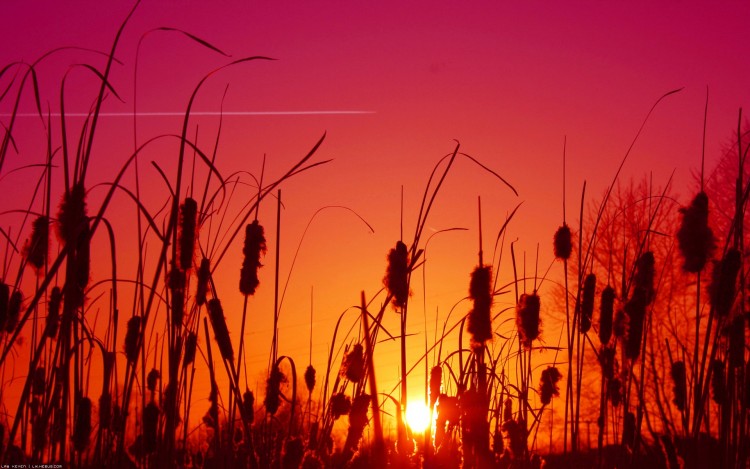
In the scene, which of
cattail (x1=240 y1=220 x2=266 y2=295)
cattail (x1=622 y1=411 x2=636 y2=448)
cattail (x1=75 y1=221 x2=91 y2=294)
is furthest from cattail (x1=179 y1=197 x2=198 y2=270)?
cattail (x1=622 y1=411 x2=636 y2=448)

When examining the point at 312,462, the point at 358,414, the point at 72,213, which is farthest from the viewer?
the point at 312,462

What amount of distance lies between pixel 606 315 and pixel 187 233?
1.81m

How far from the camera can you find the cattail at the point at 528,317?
3021mm

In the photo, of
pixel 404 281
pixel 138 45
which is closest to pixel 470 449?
pixel 404 281

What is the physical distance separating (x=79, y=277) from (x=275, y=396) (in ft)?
3.82

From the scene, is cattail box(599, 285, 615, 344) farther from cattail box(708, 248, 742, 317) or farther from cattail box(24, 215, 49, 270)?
cattail box(24, 215, 49, 270)

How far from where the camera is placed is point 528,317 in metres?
3.03

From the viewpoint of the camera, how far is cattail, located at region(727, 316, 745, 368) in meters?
2.70

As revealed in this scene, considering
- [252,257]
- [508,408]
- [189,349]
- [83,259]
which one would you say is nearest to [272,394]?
[189,349]

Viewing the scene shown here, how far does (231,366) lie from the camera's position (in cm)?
234

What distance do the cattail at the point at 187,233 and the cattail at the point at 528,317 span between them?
4.52 ft

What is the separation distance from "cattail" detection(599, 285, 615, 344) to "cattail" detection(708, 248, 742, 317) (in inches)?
22.2

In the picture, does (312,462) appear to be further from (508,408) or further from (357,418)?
(508,408)

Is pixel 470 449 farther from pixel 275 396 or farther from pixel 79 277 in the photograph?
pixel 79 277
